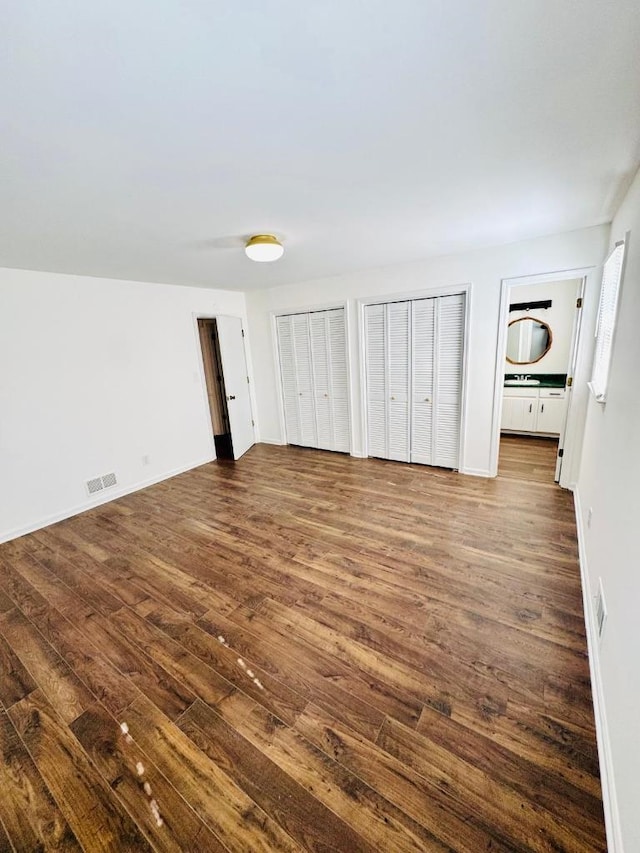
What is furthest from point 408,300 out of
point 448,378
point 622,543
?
point 622,543

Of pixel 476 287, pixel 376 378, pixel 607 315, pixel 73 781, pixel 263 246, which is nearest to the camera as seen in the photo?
pixel 73 781

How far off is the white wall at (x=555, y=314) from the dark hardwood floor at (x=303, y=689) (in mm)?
2967

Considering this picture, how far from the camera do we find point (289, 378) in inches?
200

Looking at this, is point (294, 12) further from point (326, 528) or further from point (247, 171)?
point (326, 528)

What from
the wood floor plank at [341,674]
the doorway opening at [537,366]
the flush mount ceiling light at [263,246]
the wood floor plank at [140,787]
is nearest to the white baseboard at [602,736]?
the wood floor plank at [341,674]

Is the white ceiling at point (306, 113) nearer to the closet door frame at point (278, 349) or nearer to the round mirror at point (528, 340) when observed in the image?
the closet door frame at point (278, 349)

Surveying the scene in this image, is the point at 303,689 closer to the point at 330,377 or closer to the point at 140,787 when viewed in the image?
the point at 140,787

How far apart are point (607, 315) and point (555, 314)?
9.84 ft

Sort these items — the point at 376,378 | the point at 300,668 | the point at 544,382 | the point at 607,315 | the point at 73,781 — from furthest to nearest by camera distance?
the point at 544,382 → the point at 376,378 → the point at 607,315 → the point at 300,668 → the point at 73,781

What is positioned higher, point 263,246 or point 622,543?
point 263,246

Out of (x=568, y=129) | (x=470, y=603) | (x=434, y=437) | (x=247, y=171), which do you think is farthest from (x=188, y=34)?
(x=434, y=437)

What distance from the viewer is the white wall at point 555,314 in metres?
4.71

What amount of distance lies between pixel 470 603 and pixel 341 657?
2.80 ft

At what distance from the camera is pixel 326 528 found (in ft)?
9.40
